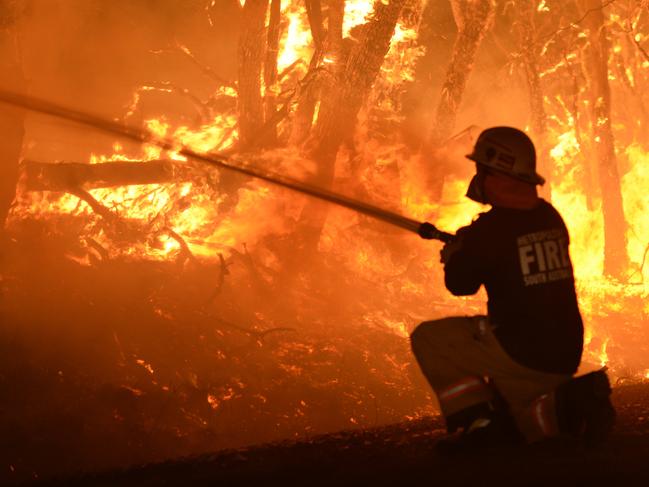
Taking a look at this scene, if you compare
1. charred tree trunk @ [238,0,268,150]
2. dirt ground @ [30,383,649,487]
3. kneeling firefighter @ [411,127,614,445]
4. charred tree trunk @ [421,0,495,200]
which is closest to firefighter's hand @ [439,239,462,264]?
kneeling firefighter @ [411,127,614,445]

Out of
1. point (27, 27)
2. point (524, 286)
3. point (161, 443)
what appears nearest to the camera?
point (524, 286)

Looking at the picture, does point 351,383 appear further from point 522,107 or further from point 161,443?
point 522,107

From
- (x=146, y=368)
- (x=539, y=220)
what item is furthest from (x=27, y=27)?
(x=539, y=220)

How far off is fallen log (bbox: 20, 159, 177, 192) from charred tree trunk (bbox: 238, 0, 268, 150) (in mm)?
1250

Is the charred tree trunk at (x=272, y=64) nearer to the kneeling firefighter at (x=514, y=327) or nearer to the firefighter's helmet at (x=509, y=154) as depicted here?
the firefighter's helmet at (x=509, y=154)

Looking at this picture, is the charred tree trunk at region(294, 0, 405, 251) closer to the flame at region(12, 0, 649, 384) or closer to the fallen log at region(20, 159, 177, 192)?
the flame at region(12, 0, 649, 384)

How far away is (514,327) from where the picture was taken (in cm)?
285

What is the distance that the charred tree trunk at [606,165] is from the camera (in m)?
11.5

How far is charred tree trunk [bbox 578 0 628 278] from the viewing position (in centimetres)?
1152

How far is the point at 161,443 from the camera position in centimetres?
507

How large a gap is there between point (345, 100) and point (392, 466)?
581cm

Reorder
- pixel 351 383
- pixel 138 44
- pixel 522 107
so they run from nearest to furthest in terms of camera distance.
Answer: pixel 351 383 < pixel 138 44 < pixel 522 107

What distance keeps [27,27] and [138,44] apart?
2.35 m

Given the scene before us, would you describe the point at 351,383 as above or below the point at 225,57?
below
